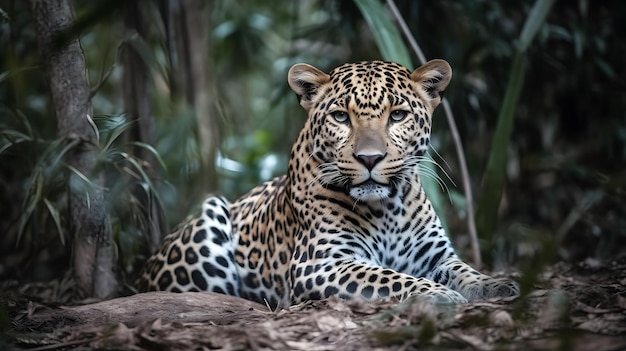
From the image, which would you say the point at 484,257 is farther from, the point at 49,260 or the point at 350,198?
the point at 49,260

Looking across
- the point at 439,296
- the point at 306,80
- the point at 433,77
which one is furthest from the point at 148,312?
the point at 433,77

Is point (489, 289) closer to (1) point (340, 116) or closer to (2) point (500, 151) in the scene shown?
(1) point (340, 116)

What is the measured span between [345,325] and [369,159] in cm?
121

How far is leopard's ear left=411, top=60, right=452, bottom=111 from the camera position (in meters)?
5.68

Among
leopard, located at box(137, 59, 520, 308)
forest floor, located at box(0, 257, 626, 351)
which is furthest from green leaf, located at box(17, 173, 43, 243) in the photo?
leopard, located at box(137, 59, 520, 308)

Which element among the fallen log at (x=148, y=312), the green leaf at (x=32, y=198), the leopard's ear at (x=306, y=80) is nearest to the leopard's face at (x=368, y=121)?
the leopard's ear at (x=306, y=80)

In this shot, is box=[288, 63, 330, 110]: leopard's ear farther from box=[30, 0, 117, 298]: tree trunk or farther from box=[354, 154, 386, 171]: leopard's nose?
box=[30, 0, 117, 298]: tree trunk

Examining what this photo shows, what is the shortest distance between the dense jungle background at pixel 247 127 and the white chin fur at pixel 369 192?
816 millimetres

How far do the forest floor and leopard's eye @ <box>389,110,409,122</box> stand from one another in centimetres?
129

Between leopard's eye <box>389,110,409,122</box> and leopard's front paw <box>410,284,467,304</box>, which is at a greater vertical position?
leopard's eye <box>389,110,409,122</box>

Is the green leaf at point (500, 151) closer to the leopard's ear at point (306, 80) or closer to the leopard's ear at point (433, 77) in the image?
the leopard's ear at point (433, 77)

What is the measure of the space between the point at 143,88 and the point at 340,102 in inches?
92.1

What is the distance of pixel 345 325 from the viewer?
4297mm

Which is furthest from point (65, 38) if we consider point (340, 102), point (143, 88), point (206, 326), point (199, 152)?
point (143, 88)
